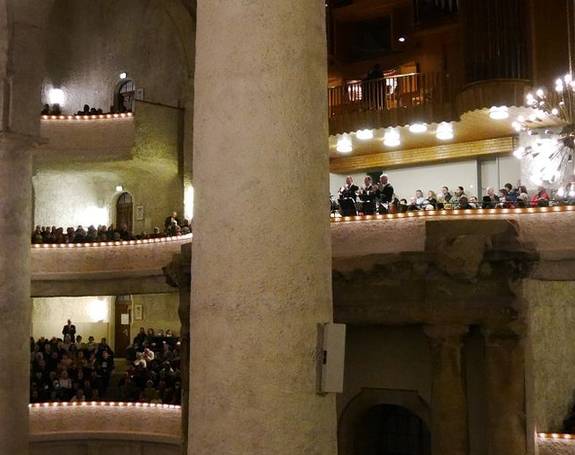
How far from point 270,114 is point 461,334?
36.3 ft

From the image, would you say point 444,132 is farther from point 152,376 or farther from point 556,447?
point 152,376

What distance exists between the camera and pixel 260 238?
4.82m

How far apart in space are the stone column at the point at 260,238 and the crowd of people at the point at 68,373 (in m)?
18.1

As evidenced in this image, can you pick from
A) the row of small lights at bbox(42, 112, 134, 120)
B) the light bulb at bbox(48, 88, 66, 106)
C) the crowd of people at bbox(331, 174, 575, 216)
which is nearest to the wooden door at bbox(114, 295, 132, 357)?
the row of small lights at bbox(42, 112, 134, 120)

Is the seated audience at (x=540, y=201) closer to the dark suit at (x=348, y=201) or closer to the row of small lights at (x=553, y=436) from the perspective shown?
the dark suit at (x=348, y=201)

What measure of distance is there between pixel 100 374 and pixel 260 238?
18852 mm

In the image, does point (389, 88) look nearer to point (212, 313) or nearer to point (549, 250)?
point (549, 250)

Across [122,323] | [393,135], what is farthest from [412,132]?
[122,323]

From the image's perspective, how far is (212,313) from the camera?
16.0 feet

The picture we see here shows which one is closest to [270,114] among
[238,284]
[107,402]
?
[238,284]

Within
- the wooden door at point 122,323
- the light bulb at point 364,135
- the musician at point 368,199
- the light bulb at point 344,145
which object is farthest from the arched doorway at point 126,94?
the musician at point 368,199

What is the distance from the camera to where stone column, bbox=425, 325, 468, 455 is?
→ 49.6ft

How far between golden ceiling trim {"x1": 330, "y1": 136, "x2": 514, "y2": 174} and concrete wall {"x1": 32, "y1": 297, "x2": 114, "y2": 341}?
995 centimetres

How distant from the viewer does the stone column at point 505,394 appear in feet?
48.1
